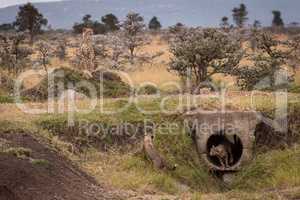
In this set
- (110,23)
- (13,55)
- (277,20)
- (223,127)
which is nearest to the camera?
(223,127)

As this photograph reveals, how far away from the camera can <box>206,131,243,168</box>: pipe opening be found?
19969mm

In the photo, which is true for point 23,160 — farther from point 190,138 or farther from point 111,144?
point 190,138

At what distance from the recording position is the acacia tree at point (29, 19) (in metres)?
54.5

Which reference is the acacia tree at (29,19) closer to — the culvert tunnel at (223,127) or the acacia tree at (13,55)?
the acacia tree at (13,55)

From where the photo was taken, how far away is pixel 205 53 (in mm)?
25828

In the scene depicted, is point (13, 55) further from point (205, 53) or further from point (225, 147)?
point (225, 147)

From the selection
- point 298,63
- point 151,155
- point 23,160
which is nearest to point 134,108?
point 151,155

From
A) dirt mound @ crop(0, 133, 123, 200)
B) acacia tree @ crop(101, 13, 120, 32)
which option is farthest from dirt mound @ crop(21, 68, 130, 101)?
acacia tree @ crop(101, 13, 120, 32)

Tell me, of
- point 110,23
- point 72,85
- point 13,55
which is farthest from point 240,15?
point 72,85

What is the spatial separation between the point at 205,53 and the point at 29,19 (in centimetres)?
3248

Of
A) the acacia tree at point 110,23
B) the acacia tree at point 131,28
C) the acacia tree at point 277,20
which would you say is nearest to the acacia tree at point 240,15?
the acacia tree at point 277,20

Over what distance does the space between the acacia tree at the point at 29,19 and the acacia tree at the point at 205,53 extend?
29.0 m

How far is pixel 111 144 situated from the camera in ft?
61.1

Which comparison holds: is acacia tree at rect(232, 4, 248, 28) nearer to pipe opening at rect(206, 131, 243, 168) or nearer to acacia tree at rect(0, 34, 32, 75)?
acacia tree at rect(0, 34, 32, 75)
